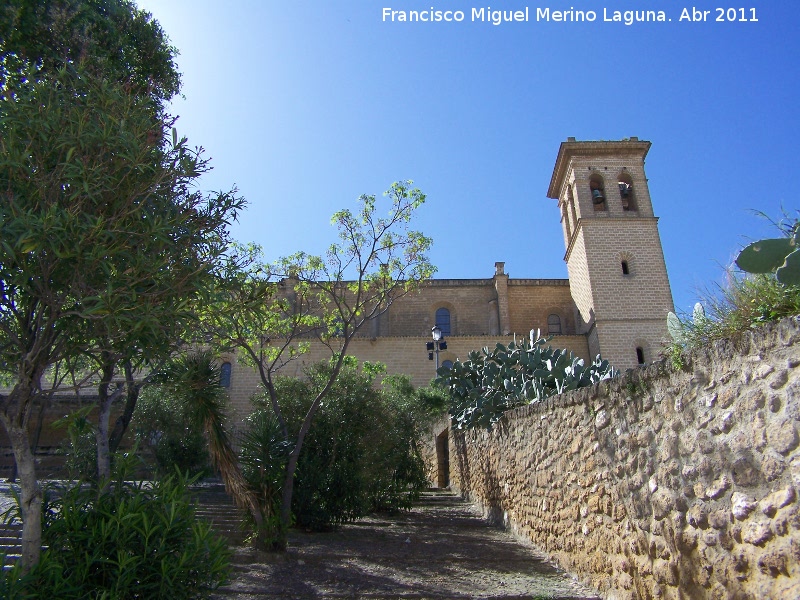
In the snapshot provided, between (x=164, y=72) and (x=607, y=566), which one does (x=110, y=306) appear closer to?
(x=607, y=566)

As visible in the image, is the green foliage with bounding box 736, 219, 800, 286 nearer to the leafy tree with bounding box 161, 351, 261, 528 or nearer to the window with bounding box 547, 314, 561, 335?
the leafy tree with bounding box 161, 351, 261, 528

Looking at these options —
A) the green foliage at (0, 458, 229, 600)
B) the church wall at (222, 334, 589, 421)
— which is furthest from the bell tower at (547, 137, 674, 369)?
the green foliage at (0, 458, 229, 600)

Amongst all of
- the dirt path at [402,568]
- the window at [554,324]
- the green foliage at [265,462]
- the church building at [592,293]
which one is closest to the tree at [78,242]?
the dirt path at [402,568]

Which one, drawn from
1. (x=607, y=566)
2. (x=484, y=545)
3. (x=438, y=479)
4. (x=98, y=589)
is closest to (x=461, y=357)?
(x=438, y=479)

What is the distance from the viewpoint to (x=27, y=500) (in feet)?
11.6

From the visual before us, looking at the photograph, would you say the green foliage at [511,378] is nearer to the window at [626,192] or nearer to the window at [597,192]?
the window at [597,192]

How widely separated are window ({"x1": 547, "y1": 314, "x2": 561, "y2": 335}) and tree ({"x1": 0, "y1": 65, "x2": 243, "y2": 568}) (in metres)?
27.2

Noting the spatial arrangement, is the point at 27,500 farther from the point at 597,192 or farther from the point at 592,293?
the point at 597,192

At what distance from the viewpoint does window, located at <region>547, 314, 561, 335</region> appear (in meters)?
29.6

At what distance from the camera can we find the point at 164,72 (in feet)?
26.0

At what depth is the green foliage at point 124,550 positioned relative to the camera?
11.1 feet

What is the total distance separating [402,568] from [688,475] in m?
3.62

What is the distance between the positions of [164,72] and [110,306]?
5857 mm

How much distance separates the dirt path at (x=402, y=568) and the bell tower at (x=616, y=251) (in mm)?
18197
